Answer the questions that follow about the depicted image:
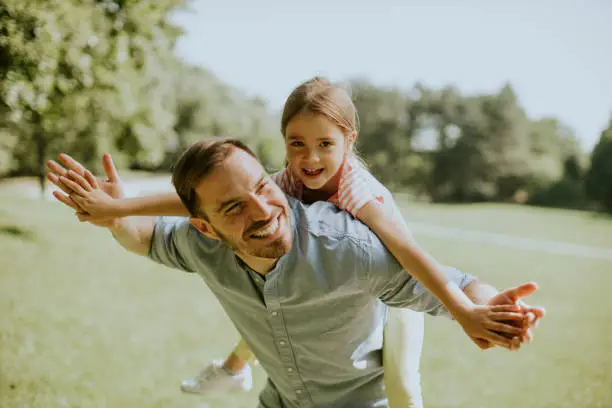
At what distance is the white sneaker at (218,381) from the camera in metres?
3.35

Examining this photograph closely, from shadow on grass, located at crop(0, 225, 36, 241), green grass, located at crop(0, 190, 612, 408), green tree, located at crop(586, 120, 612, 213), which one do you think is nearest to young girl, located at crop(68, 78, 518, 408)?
green grass, located at crop(0, 190, 612, 408)

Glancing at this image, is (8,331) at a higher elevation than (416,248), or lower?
lower

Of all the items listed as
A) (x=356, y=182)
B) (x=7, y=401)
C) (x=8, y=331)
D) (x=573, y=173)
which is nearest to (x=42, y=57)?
(x=8, y=331)

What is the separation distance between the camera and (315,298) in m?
1.87

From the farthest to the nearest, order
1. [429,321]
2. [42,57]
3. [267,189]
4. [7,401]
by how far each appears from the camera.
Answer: [429,321], [42,57], [7,401], [267,189]

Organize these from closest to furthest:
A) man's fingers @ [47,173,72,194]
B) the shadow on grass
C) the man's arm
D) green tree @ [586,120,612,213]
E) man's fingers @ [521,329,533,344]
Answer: man's fingers @ [521,329,533,344], man's fingers @ [47,173,72,194], the man's arm, the shadow on grass, green tree @ [586,120,612,213]

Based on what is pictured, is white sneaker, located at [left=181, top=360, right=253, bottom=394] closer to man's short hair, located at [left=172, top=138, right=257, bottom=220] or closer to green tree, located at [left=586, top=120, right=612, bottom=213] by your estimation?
man's short hair, located at [left=172, top=138, right=257, bottom=220]

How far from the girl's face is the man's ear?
2.40 ft

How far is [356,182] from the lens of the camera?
2.37 meters

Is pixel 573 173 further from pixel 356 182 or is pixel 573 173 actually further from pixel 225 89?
pixel 356 182

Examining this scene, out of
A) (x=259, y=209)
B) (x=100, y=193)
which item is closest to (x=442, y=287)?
(x=259, y=209)

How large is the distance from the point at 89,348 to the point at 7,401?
1705mm

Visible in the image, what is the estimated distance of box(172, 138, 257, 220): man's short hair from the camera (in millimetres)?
1938

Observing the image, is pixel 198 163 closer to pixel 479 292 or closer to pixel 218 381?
pixel 479 292
